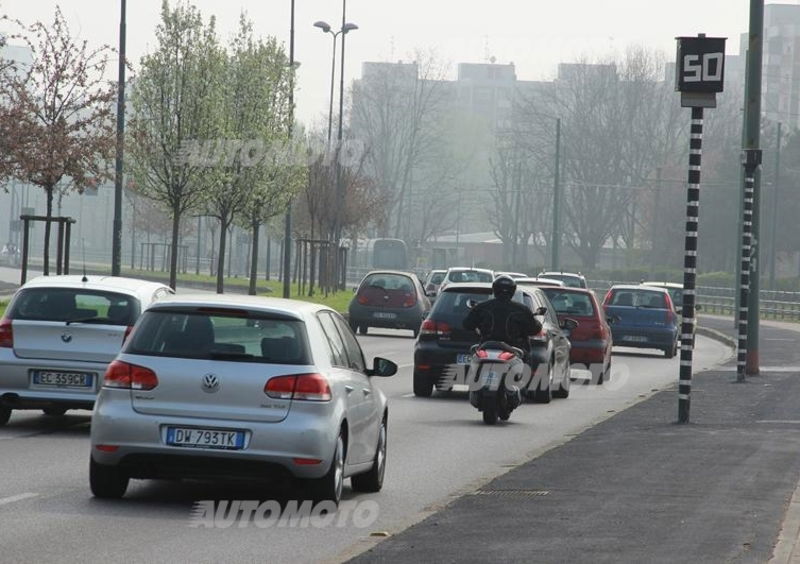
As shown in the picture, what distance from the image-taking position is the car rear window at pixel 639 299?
3997cm

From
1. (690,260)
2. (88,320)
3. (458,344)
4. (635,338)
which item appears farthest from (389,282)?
(88,320)

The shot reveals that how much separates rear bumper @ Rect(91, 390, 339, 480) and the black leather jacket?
7443 millimetres

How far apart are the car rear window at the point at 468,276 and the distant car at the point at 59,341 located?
1319 inches

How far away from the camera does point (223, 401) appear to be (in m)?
11.3

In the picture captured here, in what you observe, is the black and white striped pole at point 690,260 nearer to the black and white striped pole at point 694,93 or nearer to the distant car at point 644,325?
the black and white striped pole at point 694,93

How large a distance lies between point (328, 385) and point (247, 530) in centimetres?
121

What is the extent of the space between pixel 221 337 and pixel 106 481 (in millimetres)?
1168

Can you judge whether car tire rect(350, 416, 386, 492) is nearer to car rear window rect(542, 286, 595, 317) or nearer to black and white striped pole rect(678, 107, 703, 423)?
black and white striped pole rect(678, 107, 703, 423)

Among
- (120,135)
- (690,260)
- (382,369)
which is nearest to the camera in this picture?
(382,369)

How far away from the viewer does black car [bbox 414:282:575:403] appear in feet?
74.4

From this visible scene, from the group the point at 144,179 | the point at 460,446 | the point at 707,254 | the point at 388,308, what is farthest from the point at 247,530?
the point at 707,254

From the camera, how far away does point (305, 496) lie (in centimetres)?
1215

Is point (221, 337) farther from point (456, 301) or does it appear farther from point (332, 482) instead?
point (456, 301)

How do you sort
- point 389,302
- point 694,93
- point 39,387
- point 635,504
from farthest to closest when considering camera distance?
1. point 389,302
2. point 694,93
3. point 39,387
4. point 635,504
